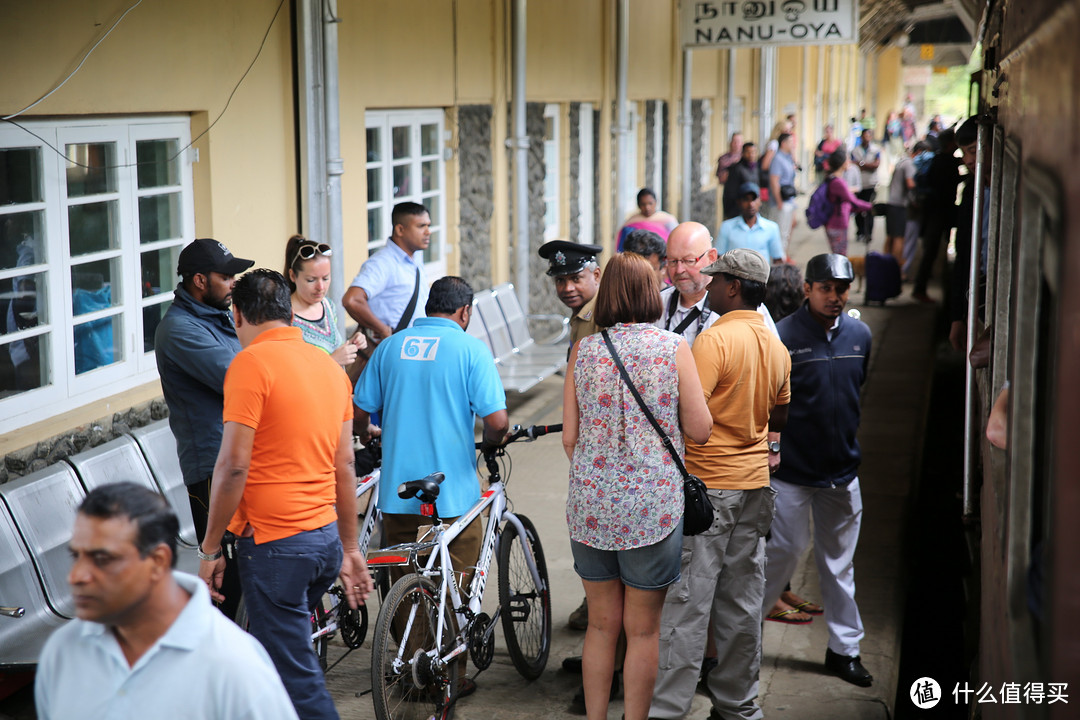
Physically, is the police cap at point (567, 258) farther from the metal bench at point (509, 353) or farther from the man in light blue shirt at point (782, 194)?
the man in light blue shirt at point (782, 194)

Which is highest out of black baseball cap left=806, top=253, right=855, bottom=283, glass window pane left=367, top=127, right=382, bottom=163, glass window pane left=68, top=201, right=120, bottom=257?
glass window pane left=367, top=127, right=382, bottom=163

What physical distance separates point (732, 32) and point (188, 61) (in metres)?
8.23

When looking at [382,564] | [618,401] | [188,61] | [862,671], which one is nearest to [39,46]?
[188,61]

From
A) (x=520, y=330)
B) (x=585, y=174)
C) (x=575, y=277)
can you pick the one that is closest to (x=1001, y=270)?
(x=575, y=277)

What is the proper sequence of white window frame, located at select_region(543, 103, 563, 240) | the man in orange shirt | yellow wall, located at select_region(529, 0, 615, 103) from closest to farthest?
the man in orange shirt → yellow wall, located at select_region(529, 0, 615, 103) → white window frame, located at select_region(543, 103, 563, 240)

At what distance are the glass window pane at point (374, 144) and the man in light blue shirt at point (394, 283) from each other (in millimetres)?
2503

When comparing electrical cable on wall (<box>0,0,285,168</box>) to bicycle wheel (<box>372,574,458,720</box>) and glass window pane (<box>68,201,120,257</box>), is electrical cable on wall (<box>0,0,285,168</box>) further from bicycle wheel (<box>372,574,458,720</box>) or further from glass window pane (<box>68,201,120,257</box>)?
bicycle wheel (<box>372,574,458,720</box>)

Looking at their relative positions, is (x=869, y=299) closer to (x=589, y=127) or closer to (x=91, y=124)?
(x=589, y=127)

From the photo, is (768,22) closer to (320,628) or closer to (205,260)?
(205,260)

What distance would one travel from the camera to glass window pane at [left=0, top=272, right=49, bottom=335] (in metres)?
5.08

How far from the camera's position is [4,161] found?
5.03 meters

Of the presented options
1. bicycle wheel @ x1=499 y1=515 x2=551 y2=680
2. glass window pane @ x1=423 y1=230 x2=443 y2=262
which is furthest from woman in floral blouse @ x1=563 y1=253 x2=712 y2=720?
glass window pane @ x1=423 y1=230 x2=443 y2=262

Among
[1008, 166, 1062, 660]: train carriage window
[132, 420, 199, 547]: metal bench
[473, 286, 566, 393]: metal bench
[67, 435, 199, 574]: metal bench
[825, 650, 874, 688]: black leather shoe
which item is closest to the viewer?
[1008, 166, 1062, 660]: train carriage window

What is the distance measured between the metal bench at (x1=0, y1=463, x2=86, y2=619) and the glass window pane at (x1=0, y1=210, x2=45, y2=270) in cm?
102
